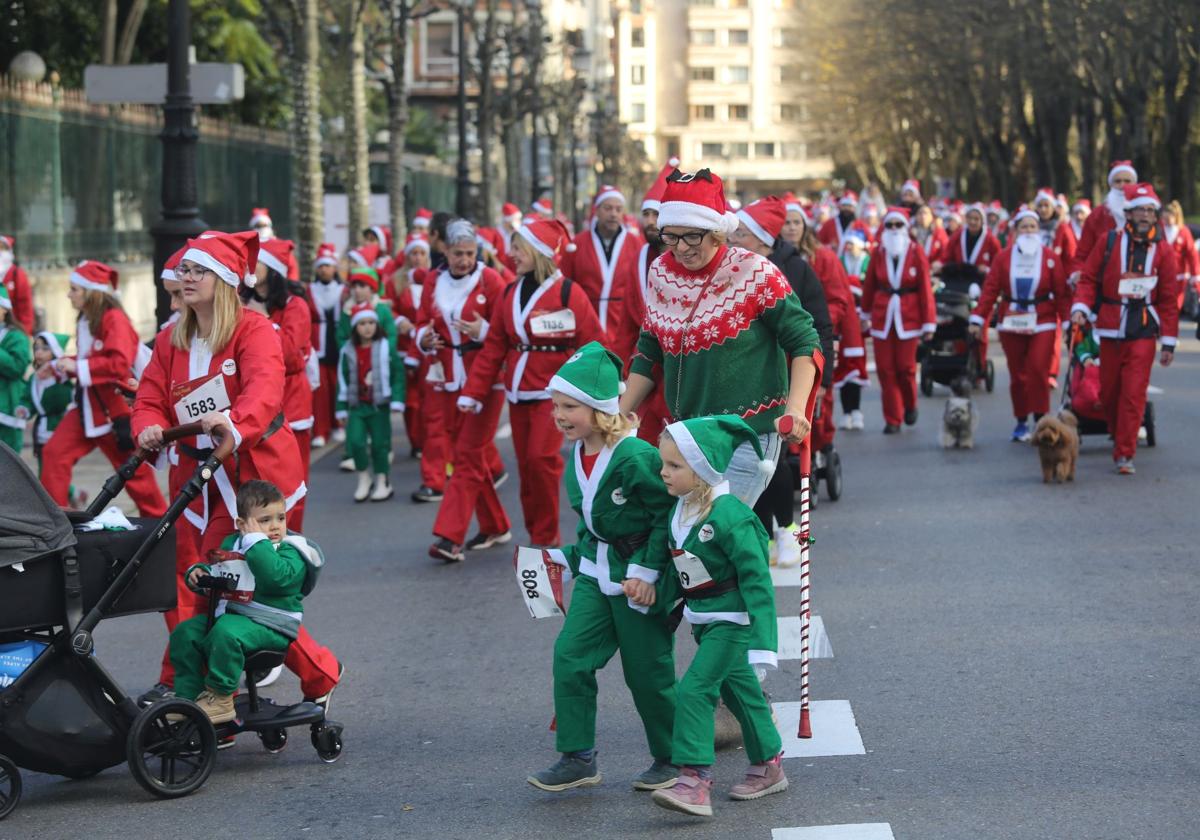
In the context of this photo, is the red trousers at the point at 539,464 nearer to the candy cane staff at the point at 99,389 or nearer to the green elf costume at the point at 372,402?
the candy cane staff at the point at 99,389

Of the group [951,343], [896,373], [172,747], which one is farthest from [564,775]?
[951,343]

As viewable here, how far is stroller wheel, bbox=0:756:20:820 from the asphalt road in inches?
3.1

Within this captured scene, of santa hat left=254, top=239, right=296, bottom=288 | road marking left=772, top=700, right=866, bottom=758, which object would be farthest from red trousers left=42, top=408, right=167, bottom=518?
Result: road marking left=772, top=700, right=866, bottom=758

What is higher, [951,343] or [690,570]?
[690,570]

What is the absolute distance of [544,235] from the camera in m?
11.2

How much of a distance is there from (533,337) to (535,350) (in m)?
0.08

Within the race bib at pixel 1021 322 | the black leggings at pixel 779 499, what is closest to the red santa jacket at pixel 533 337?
the black leggings at pixel 779 499

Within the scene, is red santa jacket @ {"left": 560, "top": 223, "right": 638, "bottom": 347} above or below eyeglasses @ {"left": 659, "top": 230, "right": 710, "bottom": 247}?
below

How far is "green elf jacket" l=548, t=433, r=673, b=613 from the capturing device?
21.0 ft

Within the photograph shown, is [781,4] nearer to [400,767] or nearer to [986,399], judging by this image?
[986,399]

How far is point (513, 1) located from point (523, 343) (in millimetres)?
36960

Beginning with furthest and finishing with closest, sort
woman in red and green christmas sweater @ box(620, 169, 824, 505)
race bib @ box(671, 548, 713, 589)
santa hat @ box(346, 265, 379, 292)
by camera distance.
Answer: santa hat @ box(346, 265, 379, 292) → woman in red and green christmas sweater @ box(620, 169, 824, 505) → race bib @ box(671, 548, 713, 589)

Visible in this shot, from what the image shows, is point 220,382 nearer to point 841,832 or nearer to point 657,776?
point 657,776

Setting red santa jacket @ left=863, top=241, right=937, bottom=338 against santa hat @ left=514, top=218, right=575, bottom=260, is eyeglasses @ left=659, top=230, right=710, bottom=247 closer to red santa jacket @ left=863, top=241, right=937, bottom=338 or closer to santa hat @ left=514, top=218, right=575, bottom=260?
santa hat @ left=514, top=218, right=575, bottom=260
